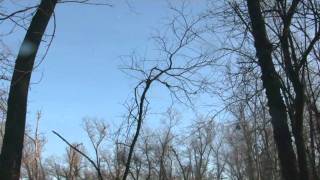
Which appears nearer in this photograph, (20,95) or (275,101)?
(20,95)

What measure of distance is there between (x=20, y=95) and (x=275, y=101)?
4876 mm

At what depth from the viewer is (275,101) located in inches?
419

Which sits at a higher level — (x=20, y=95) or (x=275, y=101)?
(x=275, y=101)

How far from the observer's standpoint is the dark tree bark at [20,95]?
8.35 m

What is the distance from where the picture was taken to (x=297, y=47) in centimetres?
1470

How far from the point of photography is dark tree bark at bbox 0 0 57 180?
329 inches

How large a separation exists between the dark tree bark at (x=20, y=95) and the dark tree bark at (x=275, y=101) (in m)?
4.20

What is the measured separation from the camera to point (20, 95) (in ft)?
29.0

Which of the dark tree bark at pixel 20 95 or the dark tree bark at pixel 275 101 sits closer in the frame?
the dark tree bark at pixel 20 95

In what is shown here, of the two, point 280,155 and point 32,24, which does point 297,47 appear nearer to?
point 280,155

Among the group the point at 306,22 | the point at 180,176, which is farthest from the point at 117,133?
the point at 180,176

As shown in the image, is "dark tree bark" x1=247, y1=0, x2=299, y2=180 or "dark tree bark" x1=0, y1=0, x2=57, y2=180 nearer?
"dark tree bark" x1=0, y1=0, x2=57, y2=180

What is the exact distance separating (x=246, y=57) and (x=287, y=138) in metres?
3.24

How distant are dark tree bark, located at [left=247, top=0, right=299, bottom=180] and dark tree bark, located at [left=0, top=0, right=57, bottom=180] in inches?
165
